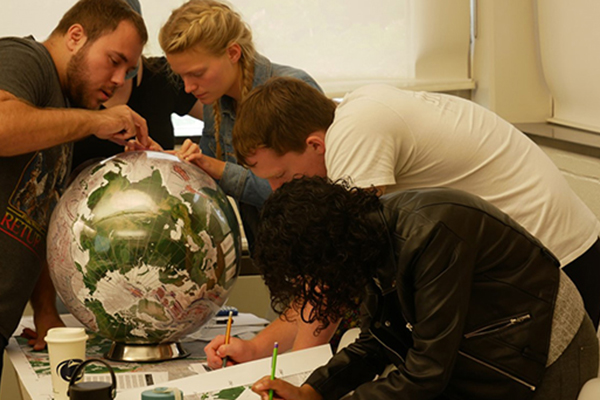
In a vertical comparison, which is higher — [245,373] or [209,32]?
[209,32]

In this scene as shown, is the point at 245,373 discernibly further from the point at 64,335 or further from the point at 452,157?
the point at 452,157

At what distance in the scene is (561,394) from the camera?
126 centimetres

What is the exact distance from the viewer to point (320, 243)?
1.21 metres

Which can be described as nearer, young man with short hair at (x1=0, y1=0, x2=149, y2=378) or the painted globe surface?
the painted globe surface

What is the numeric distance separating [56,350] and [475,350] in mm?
829

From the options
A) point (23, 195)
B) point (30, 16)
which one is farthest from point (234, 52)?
point (30, 16)

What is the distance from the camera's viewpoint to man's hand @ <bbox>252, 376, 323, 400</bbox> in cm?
135

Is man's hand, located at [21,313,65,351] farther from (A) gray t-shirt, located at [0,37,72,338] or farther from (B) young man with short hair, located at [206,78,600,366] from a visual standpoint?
(B) young man with short hair, located at [206,78,600,366]

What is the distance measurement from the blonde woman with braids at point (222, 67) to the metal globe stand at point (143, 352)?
0.51 metres

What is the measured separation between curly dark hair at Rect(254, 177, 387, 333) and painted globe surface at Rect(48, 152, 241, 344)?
0.52 metres

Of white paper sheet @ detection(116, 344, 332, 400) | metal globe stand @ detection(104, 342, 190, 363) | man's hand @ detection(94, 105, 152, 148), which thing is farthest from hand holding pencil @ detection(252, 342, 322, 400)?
man's hand @ detection(94, 105, 152, 148)

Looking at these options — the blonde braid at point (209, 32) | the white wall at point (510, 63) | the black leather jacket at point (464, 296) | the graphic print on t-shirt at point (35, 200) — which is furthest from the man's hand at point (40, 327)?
the white wall at point (510, 63)

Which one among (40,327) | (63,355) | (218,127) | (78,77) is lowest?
(40,327)

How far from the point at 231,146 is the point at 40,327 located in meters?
0.78
